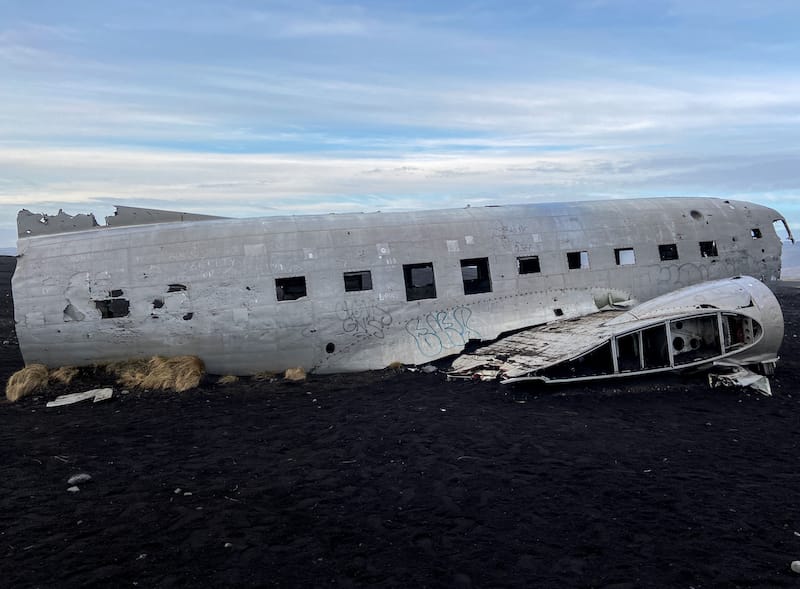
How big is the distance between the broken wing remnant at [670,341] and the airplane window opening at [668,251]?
2.91 meters

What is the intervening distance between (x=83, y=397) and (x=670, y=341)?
1503 cm

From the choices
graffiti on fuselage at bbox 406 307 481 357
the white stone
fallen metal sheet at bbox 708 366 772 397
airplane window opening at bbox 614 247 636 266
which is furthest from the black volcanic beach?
airplane window opening at bbox 614 247 636 266

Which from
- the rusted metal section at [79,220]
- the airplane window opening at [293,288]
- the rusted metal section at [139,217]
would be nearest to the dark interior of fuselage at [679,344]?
the airplane window opening at [293,288]

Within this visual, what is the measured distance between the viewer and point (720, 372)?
14758mm

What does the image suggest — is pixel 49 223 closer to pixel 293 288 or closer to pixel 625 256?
pixel 293 288

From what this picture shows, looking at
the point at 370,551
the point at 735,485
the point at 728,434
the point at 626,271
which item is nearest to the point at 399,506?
the point at 370,551

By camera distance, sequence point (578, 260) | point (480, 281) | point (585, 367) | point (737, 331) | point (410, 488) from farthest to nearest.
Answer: point (578, 260) → point (480, 281) → point (585, 367) → point (737, 331) → point (410, 488)

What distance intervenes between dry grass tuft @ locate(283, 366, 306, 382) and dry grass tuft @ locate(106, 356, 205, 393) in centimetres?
230

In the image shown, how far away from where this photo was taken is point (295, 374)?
16125 millimetres

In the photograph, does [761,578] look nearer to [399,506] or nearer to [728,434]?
[399,506]

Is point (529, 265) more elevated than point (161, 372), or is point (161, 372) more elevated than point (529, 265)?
point (529, 265)

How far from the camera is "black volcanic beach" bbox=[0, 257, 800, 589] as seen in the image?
23.2ft

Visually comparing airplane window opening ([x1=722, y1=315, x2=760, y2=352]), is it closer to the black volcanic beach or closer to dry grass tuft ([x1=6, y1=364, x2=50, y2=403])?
the black volcanic beach

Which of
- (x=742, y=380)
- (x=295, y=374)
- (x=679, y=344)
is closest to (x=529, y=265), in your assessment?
(x=679, y=344)
